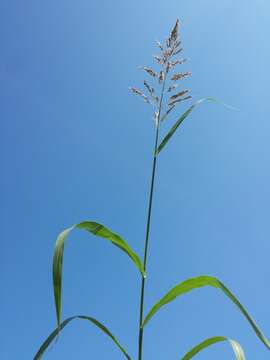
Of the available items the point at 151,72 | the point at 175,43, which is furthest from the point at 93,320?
the point at 175,43

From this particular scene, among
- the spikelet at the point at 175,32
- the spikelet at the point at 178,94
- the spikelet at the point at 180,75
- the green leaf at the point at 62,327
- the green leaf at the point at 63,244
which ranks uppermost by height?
the spikelet at the point at 175,32

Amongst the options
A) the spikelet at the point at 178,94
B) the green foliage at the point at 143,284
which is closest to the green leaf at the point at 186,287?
the green foliage at the point at 143,284

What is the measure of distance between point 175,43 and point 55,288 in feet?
4.94

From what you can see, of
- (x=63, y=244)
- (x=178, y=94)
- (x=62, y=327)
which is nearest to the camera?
(x=63, y=244)

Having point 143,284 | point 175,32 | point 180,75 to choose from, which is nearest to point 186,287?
point 143,284

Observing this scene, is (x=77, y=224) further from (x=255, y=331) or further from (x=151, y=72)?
(x=151, y=72)

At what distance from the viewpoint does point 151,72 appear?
228 centimetres

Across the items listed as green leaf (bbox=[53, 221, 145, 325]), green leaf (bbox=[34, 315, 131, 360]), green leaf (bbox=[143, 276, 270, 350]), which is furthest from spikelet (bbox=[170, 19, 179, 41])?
green leaf (bbox=[34, 315, 131, 360])

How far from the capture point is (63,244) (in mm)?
1429

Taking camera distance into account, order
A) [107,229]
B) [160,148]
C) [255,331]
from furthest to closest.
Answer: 1. [160,148]
2. [107,229]
3. [255,331]

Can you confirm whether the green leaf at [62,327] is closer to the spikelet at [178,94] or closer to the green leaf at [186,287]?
the green leaf at [186,287]

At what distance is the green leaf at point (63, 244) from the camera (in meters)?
1.35

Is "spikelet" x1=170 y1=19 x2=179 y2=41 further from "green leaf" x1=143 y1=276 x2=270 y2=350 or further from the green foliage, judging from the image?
"green leaf" x1=143 y1=276 x2=270 y2=350

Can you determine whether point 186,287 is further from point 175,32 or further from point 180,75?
point 175,32
